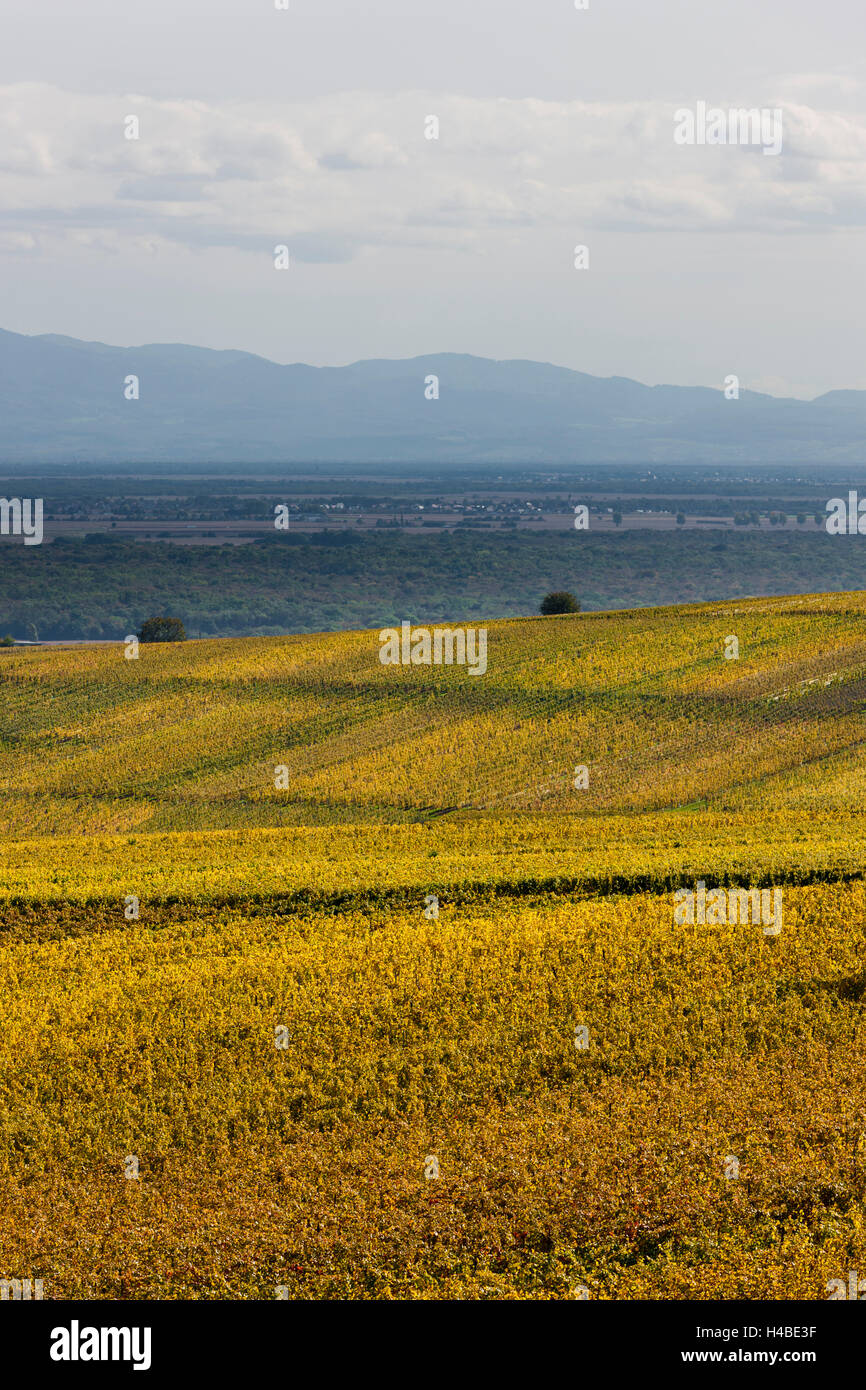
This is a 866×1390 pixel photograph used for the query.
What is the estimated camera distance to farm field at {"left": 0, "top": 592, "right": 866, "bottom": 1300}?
13930 millimetres

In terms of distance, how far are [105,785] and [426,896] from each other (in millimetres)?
29954

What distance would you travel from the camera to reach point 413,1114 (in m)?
17.9

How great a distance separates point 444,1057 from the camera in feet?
64.1

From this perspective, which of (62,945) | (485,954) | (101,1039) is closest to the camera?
(101,1039)

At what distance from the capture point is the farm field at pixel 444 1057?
45.7 ft
